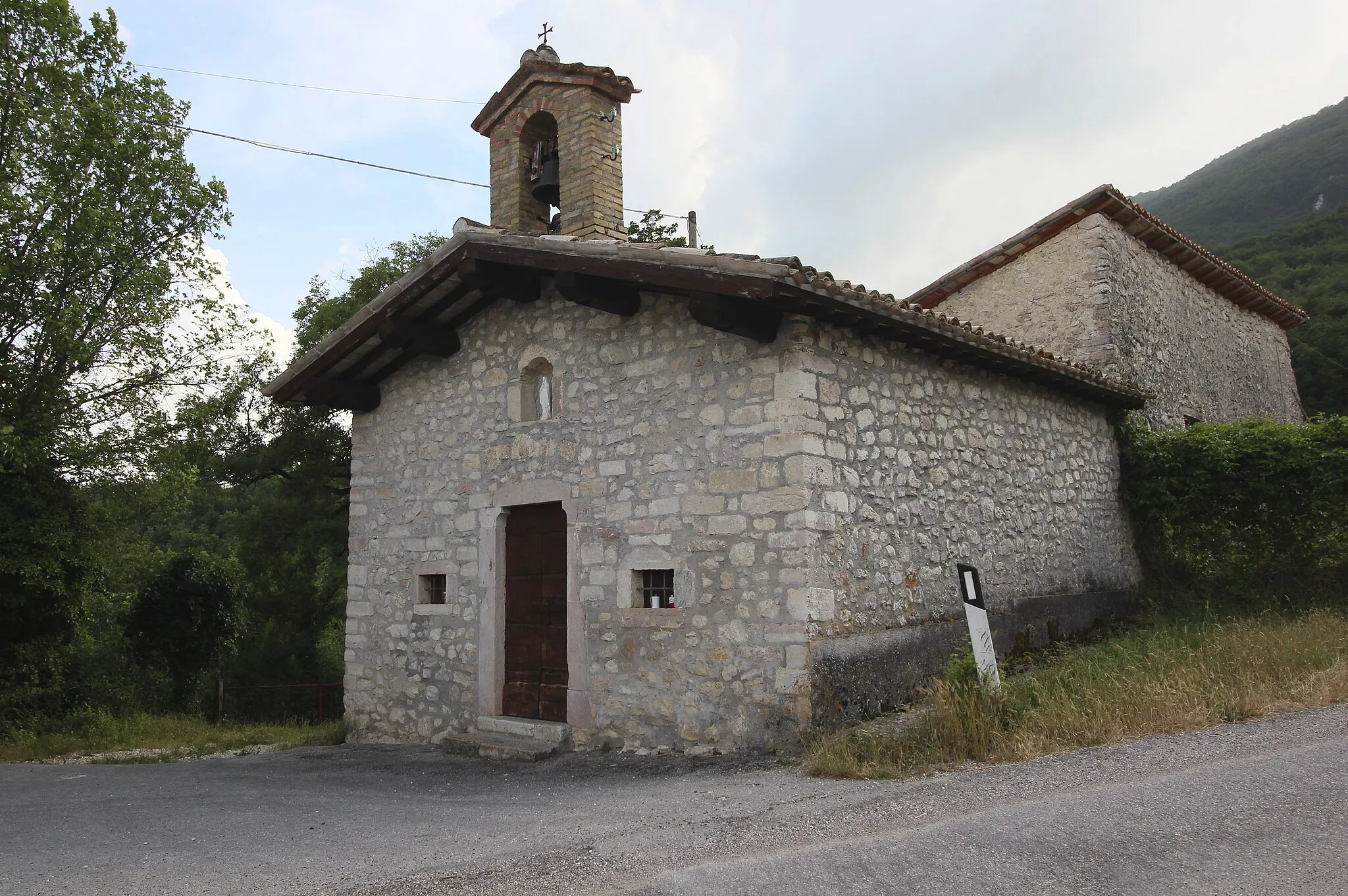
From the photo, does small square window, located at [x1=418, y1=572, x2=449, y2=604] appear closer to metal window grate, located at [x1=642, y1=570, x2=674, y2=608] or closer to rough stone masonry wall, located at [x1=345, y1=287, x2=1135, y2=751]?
rough stone masonry wall, located at [x1=345, y1=287, x2=1135, y2=751]

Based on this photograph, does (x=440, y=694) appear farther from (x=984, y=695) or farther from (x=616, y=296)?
(x=984, y=695)

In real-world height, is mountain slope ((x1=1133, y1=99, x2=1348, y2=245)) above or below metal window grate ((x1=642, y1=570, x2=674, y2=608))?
above

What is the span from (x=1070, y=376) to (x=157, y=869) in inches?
334

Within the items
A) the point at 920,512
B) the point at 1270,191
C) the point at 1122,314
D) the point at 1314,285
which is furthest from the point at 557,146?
the point at 1270,191

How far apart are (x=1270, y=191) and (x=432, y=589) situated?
50.4 m

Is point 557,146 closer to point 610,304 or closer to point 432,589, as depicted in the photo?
point 610,304

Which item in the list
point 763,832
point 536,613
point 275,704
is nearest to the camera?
point 763,832

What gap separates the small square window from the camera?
29.3 feet

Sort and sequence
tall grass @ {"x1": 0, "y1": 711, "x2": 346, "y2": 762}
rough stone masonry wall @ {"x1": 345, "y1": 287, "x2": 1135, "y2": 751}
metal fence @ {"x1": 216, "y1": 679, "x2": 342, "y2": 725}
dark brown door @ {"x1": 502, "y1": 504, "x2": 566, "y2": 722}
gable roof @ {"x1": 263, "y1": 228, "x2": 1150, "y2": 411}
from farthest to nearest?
metal fence @ {"x1": 216, "y1": 679, "x2": 342, "y2": 725} → tall grass @ {"x1": 0, "y1": 711, "x2": 346, "y2": 762} → dark brown door @ {"x1": 502, "y1": 504, "x2": 566, "y2": 722} → rough stone masonry wall @ {"x1": 345, "y1": 287, "x2": 1135, "y2": 751} → gable roof @ {"x1": 263, "y1": 228, "x2": 1150, "y2": 411}

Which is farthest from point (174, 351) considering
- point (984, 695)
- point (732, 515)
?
point (984, 695)

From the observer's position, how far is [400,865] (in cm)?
434

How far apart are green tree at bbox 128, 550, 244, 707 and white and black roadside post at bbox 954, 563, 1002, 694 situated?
540 inches

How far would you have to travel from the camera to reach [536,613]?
26.2 feet

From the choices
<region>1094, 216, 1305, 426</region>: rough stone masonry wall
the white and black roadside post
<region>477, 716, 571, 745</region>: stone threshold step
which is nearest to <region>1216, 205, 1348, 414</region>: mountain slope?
<region>1094, 216, 1305, 426</region>: rough stone masonry wall
